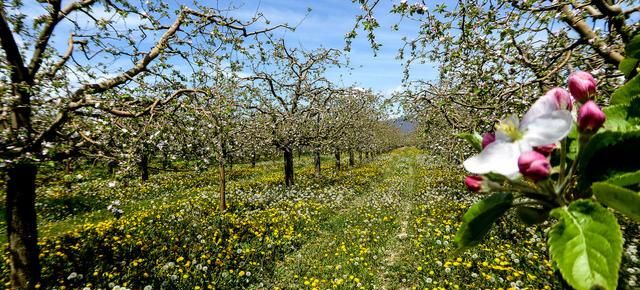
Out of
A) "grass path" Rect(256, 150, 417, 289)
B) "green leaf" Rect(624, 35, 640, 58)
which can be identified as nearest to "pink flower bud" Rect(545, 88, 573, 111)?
"green leaf" Rect(624, 35, 640, 58)

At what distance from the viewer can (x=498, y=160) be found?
2.91 ft

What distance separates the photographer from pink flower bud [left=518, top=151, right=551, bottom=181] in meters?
0.78

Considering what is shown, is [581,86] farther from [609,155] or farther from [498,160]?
[498,160]

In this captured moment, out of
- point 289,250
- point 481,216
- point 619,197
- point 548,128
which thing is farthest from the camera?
point 289,250

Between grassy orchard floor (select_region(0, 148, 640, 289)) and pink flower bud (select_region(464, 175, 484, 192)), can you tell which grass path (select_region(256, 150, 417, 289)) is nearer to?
grassy orchard floor (select_region(0, 148, 640, 289))

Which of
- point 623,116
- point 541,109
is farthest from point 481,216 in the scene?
point 623,116

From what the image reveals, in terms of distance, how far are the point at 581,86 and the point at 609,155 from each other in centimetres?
23

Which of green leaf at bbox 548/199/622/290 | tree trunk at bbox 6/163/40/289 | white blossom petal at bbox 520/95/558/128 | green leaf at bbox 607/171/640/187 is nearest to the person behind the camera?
green leaf at bbox 548/199/622/290

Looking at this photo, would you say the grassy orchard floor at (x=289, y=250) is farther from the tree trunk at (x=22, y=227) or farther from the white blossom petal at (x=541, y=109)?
the white blossom petal at (x=541, y=109)

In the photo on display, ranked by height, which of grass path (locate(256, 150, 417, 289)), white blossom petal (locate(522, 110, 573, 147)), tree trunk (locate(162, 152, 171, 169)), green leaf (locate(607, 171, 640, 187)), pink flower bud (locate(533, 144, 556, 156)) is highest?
white blossom petal (locate(522, 110, 573, 147))

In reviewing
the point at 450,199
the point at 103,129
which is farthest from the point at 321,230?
the point at 103,129

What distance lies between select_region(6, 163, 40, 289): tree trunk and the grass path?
409 centimetres

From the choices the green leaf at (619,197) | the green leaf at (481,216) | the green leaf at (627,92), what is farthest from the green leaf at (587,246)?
the green leaf at (627,92)

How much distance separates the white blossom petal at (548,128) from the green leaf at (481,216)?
17 cm
